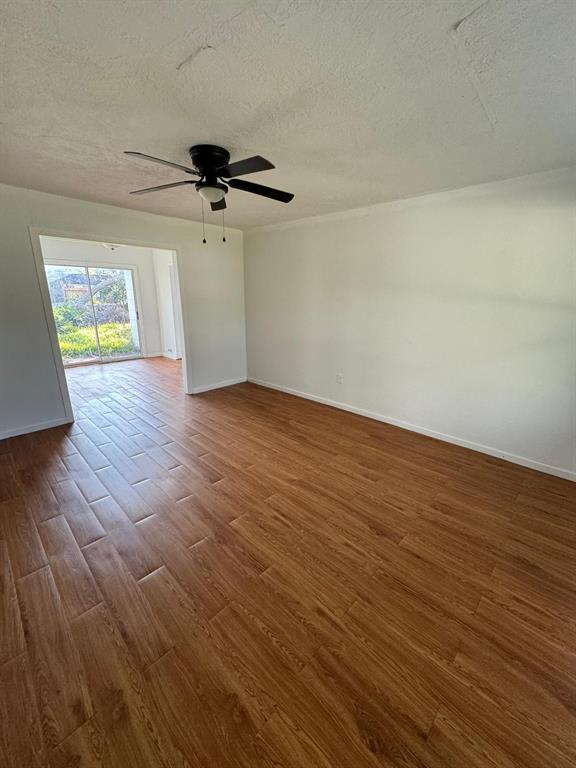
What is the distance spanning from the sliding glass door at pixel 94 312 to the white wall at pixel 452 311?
172 inches

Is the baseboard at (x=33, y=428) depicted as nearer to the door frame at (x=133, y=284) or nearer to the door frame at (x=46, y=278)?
the door frame at (x=46, y=278)

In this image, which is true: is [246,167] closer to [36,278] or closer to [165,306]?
[36,278]

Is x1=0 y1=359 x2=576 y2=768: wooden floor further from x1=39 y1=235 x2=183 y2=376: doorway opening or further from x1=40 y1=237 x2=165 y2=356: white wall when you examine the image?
x1=40 y1=237 x2=165 y2=356: white wall

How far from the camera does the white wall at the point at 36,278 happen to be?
306 centimetres

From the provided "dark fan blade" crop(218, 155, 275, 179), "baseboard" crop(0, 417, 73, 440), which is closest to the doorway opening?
"baseboard" crop(0, 417, 73, 440)

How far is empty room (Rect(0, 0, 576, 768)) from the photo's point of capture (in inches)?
43.5

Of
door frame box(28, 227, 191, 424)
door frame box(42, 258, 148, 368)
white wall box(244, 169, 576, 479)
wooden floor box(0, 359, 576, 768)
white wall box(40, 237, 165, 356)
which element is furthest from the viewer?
door frame box(42, 258, 148, 368)

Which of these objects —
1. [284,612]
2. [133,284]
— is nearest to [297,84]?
[284,612]

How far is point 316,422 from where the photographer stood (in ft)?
12.3

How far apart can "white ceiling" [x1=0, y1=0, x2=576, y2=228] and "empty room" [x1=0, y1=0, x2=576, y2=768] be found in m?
0.01

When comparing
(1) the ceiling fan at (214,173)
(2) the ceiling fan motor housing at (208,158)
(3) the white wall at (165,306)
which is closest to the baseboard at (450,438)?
(1) the ceiling fan at (214,173)

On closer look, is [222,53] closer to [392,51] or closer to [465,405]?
[392,51]

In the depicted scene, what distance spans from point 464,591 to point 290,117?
271cm

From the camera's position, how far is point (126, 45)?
1.21 metres
